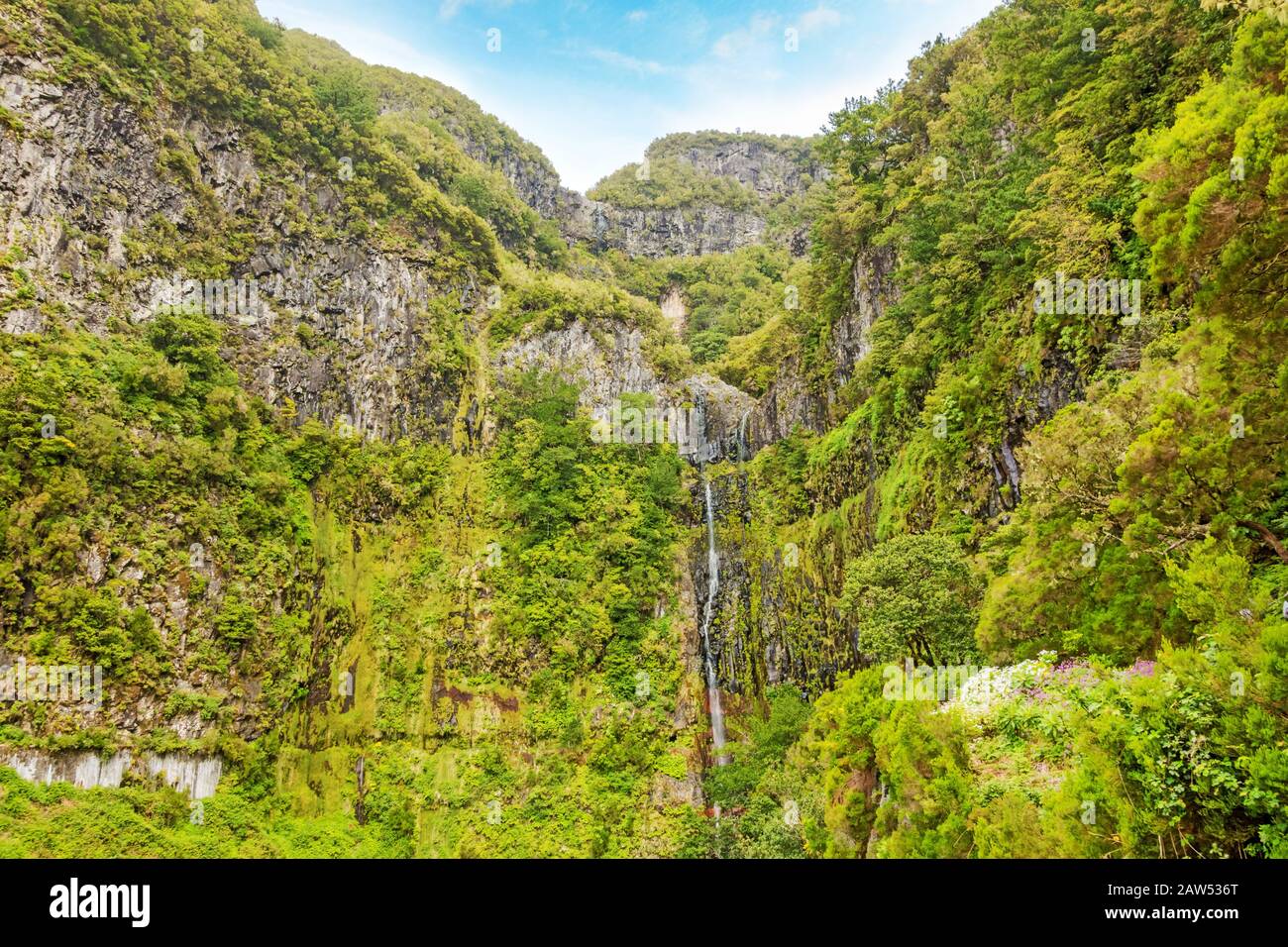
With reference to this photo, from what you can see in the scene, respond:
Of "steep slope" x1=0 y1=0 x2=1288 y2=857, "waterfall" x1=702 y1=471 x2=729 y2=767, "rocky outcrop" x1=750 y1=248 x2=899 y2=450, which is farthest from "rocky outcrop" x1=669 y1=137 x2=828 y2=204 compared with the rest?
"waterfall" x1=702 y1=471 x2=729 y2=767

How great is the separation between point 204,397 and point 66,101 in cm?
1113

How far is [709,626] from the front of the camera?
87.5 ft

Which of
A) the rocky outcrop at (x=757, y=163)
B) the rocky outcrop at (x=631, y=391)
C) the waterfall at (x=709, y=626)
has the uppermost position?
the rocky outcrop at (x=757, y=163)

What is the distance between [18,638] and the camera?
16.4m

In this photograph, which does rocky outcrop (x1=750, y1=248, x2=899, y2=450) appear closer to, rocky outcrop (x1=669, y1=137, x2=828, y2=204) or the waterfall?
the waterfall

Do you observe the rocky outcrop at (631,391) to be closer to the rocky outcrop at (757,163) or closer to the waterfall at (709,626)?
the waterfall at (709,626)

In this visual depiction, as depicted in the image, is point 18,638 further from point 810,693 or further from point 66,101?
point 810,693

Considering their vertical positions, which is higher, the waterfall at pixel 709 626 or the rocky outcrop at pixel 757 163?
the rocky outcrop at pixel 757 163

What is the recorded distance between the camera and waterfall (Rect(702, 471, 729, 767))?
2420cm

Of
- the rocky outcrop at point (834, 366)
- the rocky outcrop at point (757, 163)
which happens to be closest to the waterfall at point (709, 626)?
the rocky outcrop at point (834, 366)

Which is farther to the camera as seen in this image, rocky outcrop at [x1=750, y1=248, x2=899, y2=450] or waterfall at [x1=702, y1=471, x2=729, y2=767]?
rocky outcrop at [x1=750, y1=248, x2=899, y2=450]

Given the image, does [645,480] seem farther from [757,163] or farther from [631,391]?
[757,163]

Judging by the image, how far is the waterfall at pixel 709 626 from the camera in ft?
79.4

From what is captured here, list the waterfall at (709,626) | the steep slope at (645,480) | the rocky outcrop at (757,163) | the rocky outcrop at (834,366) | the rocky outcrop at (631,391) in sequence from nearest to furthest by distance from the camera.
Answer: the steep slope at (645,480) → the waterfall at (709,626) → the rocky outcrop at (834,366) → the rocky outcrop at (631,391) → the rocky outcrop at (757,163)
